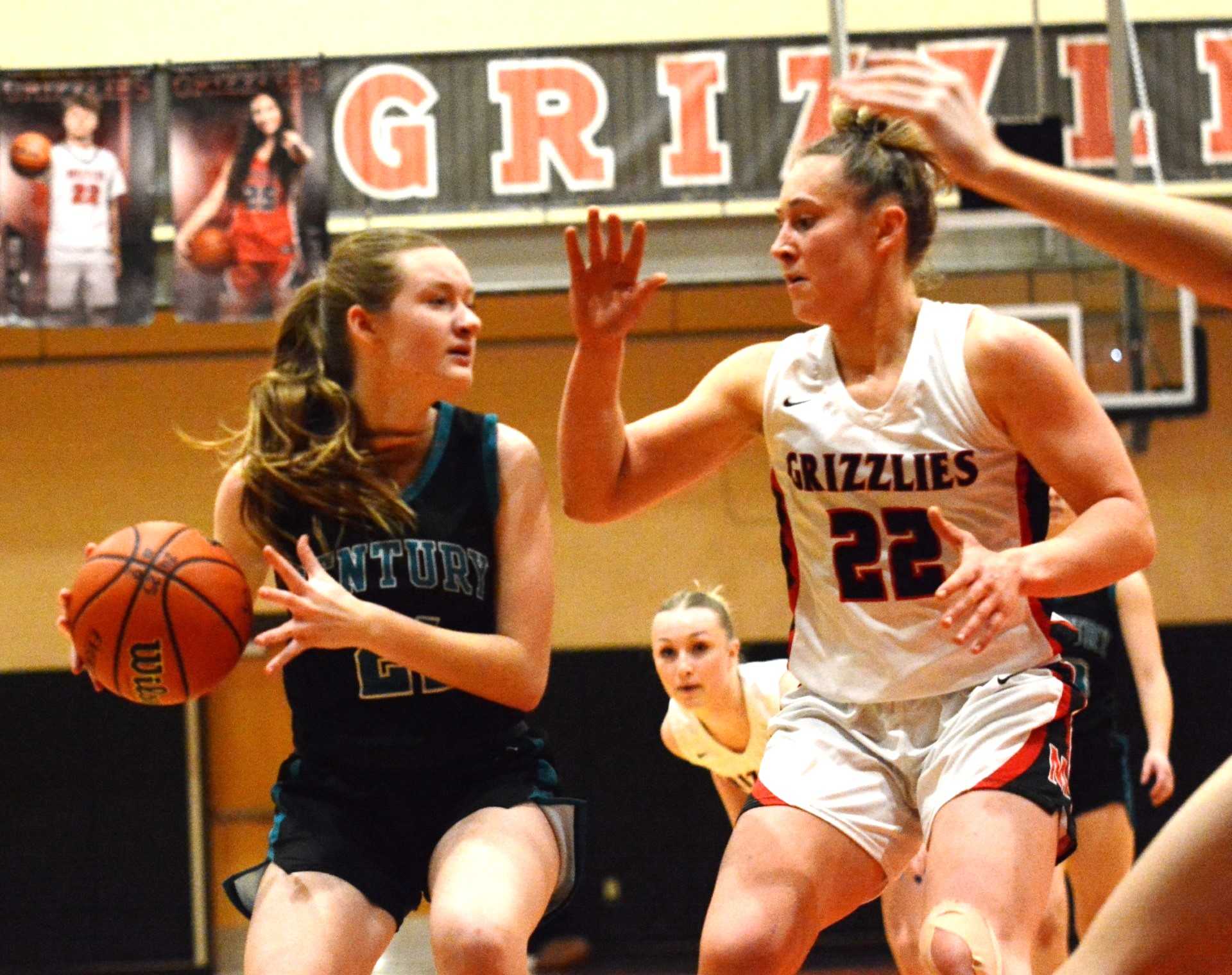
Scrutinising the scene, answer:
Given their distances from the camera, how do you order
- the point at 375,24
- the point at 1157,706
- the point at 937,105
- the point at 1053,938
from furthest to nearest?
the point at 375,24 → the point at 1157,706 → the point at 1053,938 → the point at 937,105

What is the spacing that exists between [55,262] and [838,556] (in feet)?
21.3

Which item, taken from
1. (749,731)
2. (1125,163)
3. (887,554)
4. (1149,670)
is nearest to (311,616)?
(887,554)

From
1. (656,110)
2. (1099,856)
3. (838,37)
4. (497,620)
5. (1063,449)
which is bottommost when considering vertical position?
(1099,856)

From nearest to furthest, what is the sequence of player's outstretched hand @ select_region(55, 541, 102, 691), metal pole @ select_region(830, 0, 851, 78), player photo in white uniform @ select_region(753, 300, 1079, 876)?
player photo in white uniform @ select_region(753, 300, 1079, 876) → player's outstretched hand @ select_region(55, 541, 102, 691) → metal pole @ select_region(830, 0, 851, 78)

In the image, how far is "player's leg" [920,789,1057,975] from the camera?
2586mm

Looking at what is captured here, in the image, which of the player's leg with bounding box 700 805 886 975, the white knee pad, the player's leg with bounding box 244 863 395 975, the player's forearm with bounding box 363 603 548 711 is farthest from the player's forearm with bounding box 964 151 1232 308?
the player's leg with bounding box 244 863 395 975

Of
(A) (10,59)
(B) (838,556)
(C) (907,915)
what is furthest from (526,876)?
(A) (10,59)

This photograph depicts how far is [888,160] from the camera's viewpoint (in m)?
3.17

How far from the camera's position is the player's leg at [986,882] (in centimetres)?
259

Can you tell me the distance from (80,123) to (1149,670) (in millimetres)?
6086

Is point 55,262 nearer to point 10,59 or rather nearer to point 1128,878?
point 10,59

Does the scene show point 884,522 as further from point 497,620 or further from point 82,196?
point 82,196

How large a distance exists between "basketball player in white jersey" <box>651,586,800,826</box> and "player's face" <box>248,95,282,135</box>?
171 inches

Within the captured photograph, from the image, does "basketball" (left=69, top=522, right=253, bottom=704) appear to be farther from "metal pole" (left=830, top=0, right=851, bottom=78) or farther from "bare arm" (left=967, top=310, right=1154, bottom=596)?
"metal pole" (left=830, top=0, right=851, bottom=78)
